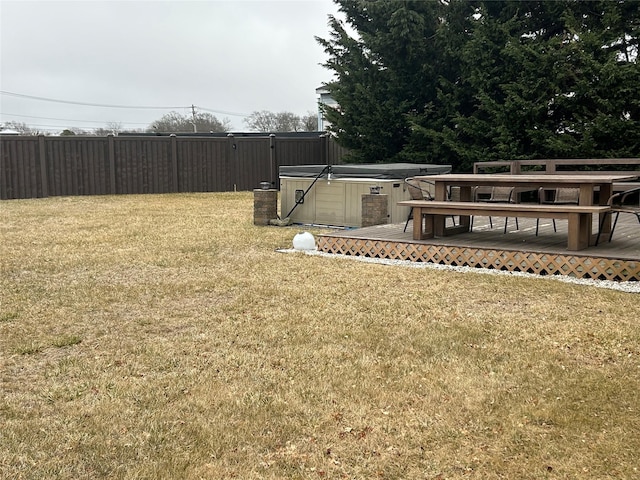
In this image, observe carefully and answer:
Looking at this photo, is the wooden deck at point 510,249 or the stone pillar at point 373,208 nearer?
the wooden deck at point 510,249

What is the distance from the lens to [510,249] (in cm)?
598

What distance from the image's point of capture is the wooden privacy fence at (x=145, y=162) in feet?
48.0

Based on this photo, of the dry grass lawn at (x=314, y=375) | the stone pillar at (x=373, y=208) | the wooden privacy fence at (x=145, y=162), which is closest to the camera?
the dry grass lawn at (x=314, y=375)

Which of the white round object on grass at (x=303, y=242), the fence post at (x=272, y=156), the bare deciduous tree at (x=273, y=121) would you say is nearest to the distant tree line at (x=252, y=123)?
the bare deciduous tree at (x=273, y=121)

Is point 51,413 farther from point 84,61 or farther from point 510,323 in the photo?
point 84,61

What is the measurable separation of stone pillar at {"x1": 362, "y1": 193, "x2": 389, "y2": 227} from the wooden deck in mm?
264

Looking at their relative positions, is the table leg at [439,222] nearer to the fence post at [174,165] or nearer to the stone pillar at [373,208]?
the stone pillar at [373,208]

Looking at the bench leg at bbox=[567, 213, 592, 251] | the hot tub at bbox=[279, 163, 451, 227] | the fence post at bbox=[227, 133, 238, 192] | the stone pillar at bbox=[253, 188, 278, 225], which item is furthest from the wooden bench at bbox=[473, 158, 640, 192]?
the fence post at bbox=[227, 133, 238, 192]

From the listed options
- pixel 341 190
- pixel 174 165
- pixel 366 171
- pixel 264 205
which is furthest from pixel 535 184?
pixel 174 165

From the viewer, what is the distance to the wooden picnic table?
5.65 meters

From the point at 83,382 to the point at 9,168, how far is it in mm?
13210

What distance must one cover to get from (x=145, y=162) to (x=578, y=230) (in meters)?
12.7

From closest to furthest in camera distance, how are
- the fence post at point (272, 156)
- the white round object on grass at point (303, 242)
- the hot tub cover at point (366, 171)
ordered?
the white round object on grass at point (303, 242)
the hot tub cover at point (366, 171)
the fence post at point (272, 156)

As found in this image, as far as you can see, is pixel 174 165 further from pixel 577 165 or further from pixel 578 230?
pixel 578 230
